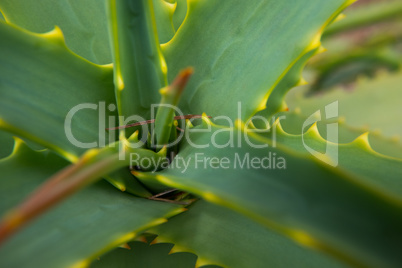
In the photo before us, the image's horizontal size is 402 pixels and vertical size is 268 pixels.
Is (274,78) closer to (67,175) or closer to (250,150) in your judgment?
(250,150)

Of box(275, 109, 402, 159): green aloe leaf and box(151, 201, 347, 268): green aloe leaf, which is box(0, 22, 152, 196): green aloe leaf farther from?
box(275, 109, 402, 159): green aloe leaf

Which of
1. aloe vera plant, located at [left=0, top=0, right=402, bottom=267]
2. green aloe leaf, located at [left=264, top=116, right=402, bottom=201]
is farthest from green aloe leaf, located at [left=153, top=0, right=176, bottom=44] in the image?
green aloe leaf, located at [left=264, top=116, right=402, bottom=201]

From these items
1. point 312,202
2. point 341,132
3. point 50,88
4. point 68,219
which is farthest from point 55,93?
Answer: point 341,132

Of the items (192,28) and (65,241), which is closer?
(65,241)

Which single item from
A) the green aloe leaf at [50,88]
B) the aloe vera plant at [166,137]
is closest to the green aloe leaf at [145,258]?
the aloe vera plant at [166,137]

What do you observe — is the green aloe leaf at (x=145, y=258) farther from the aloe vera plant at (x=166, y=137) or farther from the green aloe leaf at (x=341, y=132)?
the green aloe leaf at (x=341, y=132)

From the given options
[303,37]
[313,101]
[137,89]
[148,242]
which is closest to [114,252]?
[148,242]
